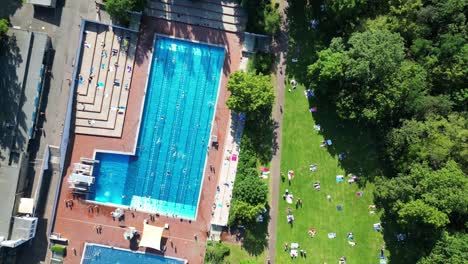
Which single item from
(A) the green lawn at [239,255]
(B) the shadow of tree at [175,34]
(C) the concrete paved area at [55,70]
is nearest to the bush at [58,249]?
(C) the concrete paved area at [55,70]

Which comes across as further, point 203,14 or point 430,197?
point 203,14

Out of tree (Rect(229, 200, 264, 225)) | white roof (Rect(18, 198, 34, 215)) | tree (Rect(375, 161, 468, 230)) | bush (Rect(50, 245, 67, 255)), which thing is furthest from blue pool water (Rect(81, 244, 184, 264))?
tree (Rect(375, 161, 468, 230))

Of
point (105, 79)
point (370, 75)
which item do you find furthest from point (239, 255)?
point (105, 79)

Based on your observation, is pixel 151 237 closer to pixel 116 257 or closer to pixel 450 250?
pixel 116 257

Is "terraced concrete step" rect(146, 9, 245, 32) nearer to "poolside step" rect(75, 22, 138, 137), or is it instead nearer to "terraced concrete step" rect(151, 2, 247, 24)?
"terraced concrete step" rect(151, 2, 247, 24)

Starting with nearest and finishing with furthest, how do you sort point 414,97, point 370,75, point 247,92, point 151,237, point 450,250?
point 450,250, point 370,75, point 247,92, point 414,97, point 151,237

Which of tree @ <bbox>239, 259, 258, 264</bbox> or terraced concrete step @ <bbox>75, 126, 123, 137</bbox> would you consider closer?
tree @ <bbox>239, 259, 258, 264</bbox>

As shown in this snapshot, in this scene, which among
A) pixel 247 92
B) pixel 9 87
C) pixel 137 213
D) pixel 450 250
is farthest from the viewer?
pixel 137 213
